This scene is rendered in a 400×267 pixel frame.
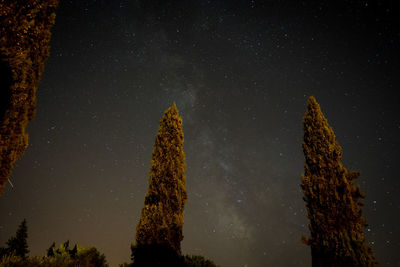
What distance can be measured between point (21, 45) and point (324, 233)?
35.3ft

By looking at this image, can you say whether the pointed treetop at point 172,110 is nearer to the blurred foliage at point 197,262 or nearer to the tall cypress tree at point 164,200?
the tall cypress tree at point 164,200

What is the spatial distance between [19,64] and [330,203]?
1061 cm

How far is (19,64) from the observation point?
3463 millimetres

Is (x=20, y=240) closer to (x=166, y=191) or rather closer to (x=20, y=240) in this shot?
(x=20, y=240)

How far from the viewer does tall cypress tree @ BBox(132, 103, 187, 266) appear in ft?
27.5

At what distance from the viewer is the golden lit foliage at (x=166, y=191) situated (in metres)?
8.62

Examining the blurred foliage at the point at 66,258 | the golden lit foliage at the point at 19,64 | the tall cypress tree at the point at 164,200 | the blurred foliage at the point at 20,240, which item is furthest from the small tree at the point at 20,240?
the golden lit foliage at the point at 19,64

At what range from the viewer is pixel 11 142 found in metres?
3.64

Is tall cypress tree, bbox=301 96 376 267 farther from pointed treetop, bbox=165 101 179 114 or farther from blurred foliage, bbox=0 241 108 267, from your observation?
blurred foliage, bbox=0 241 108 267

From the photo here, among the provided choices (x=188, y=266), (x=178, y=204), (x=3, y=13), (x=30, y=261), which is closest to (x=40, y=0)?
(x=3, y=13)

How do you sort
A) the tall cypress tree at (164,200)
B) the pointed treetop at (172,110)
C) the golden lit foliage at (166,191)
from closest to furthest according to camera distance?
1. the tall cypress tree at (164,200)
2. the golden lit foliage at (166,191)
3. the pointed treetop at (172,110)

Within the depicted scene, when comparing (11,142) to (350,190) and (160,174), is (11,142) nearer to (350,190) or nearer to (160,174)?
(160,174)

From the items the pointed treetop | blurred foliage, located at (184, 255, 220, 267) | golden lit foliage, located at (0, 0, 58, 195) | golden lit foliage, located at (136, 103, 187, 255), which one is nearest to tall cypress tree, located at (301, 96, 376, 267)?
blurred foliage, located at (184, 255, 220, 267)

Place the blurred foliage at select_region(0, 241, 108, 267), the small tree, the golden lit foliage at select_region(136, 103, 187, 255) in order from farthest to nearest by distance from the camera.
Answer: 1. the small tree
2. the golden lit foliage at select_region(136, 103, 187, 255)
3. the blurred foliage at select_region(0, 241, 108, 267)
